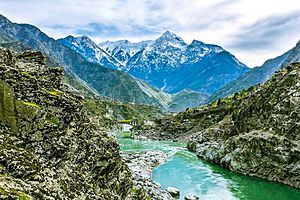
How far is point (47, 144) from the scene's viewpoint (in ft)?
77.1

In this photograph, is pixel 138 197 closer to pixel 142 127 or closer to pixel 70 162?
pixel 70 162

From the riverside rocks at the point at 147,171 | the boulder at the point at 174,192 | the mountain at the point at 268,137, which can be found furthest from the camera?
the mountain at the point at 268,137

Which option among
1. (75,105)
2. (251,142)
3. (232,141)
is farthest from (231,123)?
(75,105)

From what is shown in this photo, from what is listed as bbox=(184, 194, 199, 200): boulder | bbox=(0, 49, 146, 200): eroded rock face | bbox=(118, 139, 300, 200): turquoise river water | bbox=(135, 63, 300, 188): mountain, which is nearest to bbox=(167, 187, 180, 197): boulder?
bbox=(118, 139, 300, 200): turquoise river water

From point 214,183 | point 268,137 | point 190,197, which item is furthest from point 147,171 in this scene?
point 268,137

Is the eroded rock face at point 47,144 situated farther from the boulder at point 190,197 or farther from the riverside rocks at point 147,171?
the boulder at point 190,197

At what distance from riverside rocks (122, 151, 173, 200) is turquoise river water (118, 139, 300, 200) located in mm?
2223

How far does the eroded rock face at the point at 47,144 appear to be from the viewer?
19.5m

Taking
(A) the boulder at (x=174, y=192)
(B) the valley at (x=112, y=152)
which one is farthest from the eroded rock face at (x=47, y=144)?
(A) the boulder at (x=174, y=192)

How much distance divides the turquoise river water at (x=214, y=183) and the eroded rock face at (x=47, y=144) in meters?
33.0

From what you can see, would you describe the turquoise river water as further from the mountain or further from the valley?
the mountain

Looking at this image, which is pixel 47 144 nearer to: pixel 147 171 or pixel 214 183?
pixel 214 183

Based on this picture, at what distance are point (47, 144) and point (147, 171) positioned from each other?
58456 mm

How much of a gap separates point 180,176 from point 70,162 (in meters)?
54.4
